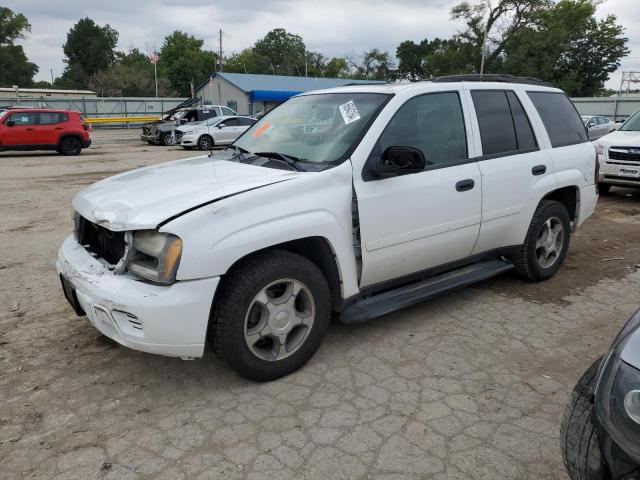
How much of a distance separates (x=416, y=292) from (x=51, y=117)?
18681mm

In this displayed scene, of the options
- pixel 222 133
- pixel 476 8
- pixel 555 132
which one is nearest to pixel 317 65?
pixel 476 8

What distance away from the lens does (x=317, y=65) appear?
281 ft

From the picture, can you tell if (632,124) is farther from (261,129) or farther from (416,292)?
(261,129)

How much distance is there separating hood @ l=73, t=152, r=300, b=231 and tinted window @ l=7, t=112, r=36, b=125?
17.1m

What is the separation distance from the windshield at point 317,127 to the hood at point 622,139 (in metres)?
7.14

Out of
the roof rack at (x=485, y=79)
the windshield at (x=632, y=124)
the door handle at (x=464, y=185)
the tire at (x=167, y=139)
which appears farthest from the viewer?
the tire at (x=167, y=139)

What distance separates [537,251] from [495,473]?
2921 mm

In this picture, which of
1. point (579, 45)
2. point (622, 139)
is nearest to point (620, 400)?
point (622, 139)

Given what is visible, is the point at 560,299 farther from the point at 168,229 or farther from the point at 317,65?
the point at 317,65

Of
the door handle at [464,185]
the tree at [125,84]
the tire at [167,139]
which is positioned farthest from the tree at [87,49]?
the door handle at [464,185]

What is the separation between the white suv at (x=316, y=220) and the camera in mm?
2826

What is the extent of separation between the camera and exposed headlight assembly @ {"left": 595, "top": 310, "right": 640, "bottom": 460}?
5.12 feet

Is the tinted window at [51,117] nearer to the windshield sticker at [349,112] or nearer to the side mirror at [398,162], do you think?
the windshield sticker at [349,112]

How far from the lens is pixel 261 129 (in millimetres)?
4340
